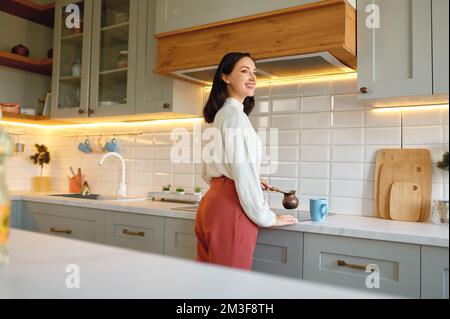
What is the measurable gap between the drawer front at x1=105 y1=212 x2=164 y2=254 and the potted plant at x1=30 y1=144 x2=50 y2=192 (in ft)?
4.30

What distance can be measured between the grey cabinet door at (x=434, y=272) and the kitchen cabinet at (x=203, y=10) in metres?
1.12

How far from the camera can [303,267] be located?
1.71 metres

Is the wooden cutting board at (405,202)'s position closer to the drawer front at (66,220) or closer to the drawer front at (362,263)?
the drawer front at (362,263)

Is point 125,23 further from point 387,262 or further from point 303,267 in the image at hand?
point 387,262

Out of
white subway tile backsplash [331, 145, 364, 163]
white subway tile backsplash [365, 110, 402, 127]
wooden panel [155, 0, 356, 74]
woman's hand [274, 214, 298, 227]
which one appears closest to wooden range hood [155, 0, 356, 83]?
wooden panel [155, 0, 356, 74]

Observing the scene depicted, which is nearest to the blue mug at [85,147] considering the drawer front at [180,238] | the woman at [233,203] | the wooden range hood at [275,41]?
the wooden range hood at [275,41]

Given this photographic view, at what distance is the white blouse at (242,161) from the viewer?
1.58m

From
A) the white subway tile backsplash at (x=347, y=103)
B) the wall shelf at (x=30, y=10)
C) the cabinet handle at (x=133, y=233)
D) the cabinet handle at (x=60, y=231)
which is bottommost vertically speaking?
the cabinet handle at (x=60, y=231)

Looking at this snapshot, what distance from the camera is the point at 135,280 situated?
602 mm

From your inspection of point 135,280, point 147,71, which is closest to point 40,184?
point 147,71

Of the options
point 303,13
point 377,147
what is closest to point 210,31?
point 303,13

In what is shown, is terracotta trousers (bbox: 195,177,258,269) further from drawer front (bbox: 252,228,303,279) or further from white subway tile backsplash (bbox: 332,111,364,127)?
white subway tile backsplash (bbox: 332,111,364,127)

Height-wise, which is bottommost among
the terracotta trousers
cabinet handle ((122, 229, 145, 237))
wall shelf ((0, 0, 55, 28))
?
cabinet handle ((122, 229, 145, 237))

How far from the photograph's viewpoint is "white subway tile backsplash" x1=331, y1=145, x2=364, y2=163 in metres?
2.11
